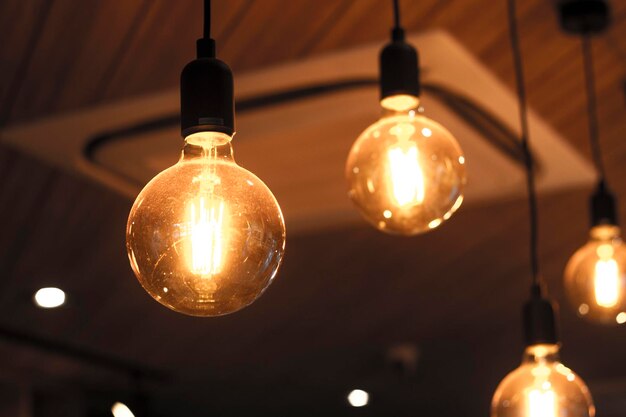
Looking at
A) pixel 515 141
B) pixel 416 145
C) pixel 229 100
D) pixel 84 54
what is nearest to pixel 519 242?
pixel 515 141

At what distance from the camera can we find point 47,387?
28.7ft

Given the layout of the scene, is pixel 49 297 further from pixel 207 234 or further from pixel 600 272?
pixel 207 234

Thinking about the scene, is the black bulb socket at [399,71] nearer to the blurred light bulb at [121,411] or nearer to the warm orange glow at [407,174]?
the warm orange glow at [407,174]

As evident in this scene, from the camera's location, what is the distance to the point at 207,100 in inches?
54.6

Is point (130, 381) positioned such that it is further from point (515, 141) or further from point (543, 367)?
point (543, 367)

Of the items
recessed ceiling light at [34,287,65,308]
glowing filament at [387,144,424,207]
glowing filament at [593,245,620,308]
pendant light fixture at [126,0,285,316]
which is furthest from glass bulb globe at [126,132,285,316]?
recessed ceiling light at [34,287,65,308]

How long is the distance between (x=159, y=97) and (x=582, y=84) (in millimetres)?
1524

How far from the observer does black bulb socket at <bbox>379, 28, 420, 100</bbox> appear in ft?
5.83

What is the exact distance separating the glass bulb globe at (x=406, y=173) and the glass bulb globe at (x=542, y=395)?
60 cm

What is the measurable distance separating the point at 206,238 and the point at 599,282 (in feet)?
5.56

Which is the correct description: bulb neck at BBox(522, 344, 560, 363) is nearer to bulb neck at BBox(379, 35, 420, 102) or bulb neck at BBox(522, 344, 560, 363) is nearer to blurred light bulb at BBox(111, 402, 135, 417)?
bulb neck at BBox(379, 35, 420, 102)

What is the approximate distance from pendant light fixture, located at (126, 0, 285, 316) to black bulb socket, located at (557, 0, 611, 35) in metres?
2.50

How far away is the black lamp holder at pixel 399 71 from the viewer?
178cm

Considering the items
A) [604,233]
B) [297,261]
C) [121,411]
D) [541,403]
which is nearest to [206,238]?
[541,403]
